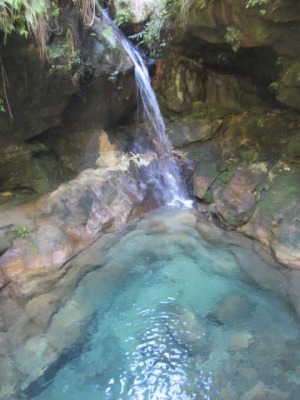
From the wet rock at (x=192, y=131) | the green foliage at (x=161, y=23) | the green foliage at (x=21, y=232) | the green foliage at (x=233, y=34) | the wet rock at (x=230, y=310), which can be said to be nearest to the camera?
the wet rock at (x=230, y=310)

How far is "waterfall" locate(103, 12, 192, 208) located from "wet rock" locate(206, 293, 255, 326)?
9.47 feet

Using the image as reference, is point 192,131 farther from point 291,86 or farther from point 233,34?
point 233,34

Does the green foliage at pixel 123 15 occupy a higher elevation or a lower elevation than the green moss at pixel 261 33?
higher

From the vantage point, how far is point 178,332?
405 centimetres

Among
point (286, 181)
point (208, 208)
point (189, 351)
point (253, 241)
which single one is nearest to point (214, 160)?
point (208, 208)

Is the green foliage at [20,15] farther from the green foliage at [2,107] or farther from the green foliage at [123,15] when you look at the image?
the green foliage at [123,15]

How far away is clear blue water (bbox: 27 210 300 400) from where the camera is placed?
134 inches

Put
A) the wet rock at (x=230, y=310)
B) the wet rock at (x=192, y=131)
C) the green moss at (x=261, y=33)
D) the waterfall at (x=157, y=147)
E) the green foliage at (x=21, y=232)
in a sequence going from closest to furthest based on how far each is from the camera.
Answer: the wet rock at (x=230, y=310), the green moss at (x=261, y=33), the green foliage at (x=21, y=232), the waterfall at (x=157, y=147), the wet rock at (x=192, y=131)

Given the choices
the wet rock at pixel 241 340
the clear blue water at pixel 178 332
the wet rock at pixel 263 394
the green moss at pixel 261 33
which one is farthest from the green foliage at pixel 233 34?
the wet rock at pixel 263 394

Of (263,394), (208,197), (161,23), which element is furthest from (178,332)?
(161,23)

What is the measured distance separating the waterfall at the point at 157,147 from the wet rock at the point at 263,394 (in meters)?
4.23

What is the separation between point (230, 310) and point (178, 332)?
0.78m

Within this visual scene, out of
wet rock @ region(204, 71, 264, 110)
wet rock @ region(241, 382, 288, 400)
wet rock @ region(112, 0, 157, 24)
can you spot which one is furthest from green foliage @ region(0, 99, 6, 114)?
wet rock @ region(204, 71, 264, 110)

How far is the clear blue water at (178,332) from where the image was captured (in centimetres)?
340
